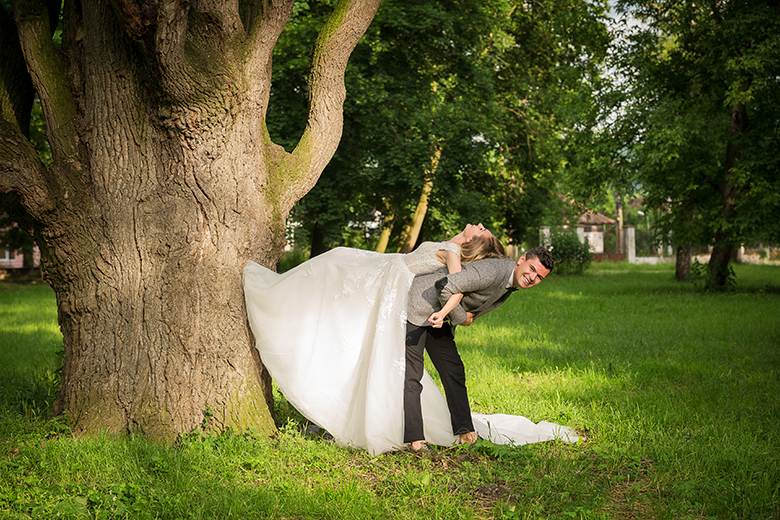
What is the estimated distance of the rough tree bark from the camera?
15.7ft

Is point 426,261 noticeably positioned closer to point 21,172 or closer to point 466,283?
point 466,283

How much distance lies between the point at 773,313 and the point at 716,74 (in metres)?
7.38

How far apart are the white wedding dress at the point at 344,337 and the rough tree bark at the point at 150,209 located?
0.93 ft

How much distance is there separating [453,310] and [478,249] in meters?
0.55

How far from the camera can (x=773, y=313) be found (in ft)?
43.6

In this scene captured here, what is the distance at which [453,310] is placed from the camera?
4809mm

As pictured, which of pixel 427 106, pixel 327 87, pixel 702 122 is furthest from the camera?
pixel 427 106

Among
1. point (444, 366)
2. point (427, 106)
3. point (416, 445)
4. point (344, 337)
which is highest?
point (427, 106)

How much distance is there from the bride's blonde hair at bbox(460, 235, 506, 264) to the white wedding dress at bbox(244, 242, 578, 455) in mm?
156

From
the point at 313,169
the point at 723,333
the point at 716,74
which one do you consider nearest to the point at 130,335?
the point at 313,169

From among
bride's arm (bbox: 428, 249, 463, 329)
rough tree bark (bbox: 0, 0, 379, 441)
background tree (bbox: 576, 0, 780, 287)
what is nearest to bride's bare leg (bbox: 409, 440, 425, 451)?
bride's arm (bbox: 428, 249, 463, 329)

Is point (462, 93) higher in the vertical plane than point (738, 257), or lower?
higher

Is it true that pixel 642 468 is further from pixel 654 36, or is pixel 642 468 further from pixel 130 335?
pixel 654 36

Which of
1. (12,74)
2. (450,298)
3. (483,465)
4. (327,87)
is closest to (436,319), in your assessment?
(450,298)
